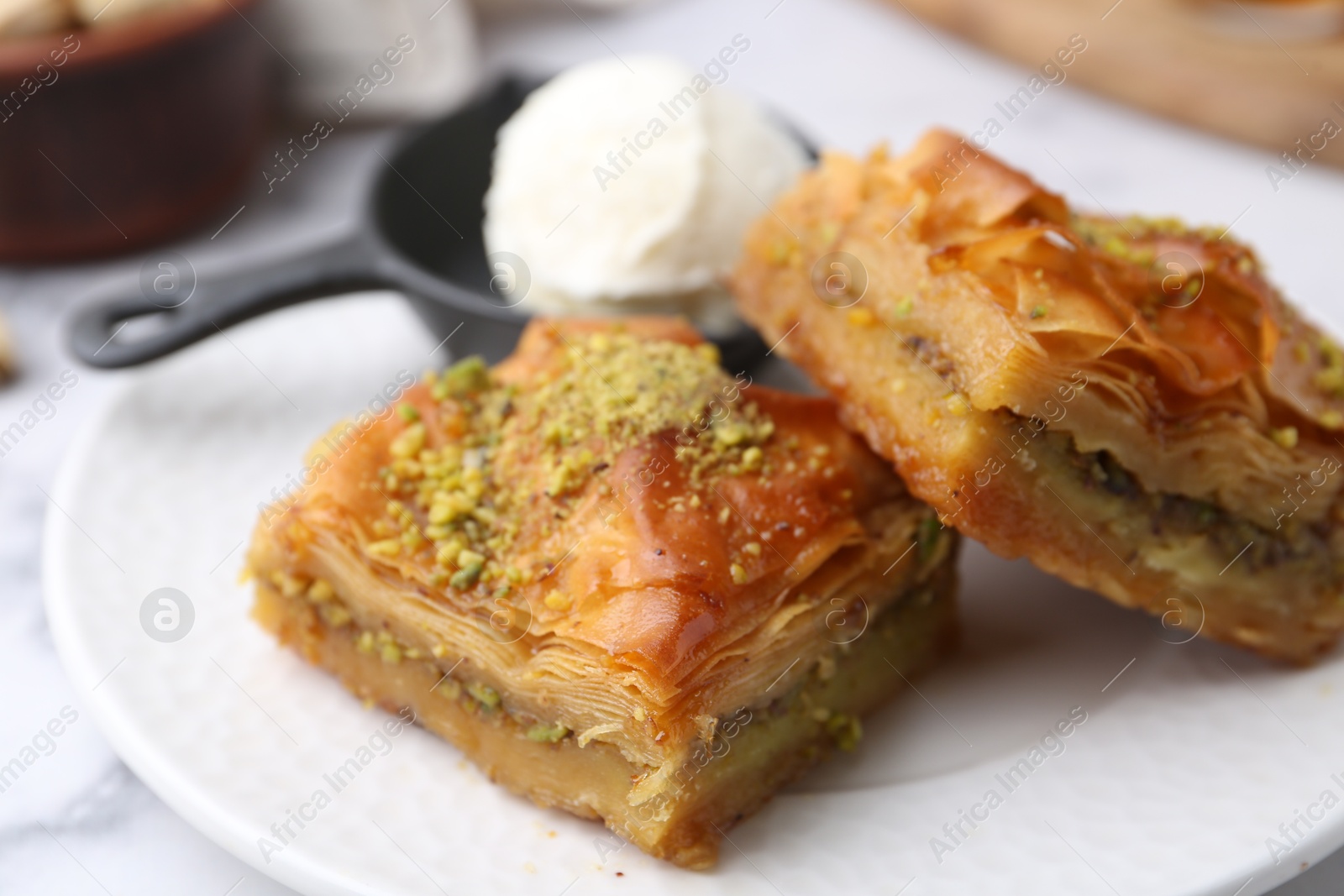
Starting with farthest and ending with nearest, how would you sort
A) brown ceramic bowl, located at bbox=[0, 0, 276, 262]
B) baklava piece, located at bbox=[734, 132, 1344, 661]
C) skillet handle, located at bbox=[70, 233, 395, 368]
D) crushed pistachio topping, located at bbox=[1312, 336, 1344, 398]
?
brown ceramic bowl, located at bbox=[0, 0, 276, 262] < skillet handle, located at bbox=[70, 233, 395, 368] < crushed pistachio topping, located at bbox=[1312, 336, 1344, 398] < baklava piece, located at bbox=[734, 132, 1344, 661]

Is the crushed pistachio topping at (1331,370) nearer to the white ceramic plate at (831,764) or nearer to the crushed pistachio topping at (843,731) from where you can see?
the white ceramic plate at (831,764)

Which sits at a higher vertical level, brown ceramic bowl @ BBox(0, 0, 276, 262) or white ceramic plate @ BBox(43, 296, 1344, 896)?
brown ceramic bowl @ BBox(0, 0, 276, 262)

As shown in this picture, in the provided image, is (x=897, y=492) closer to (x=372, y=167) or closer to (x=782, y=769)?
(x=782, y=769)

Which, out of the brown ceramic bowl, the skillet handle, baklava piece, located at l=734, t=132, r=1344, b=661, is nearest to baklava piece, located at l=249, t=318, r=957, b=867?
baklava piece, located at l=734, t=132, r=1344, b=661

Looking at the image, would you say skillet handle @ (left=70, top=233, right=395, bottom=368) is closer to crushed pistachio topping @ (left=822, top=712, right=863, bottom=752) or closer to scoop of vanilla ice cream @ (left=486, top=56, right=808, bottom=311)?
scoop of vanilla ice cream @ (left=486, top=56, right=808, bottom=311)

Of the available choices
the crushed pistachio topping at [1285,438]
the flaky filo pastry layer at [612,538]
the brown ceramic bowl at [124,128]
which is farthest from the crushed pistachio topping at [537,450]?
the brown ceramic bowl at [124,128]

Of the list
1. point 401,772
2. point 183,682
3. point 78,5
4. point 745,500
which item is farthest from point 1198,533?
point 78,5

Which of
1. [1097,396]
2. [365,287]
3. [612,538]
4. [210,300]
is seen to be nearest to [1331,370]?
[1097,396]
